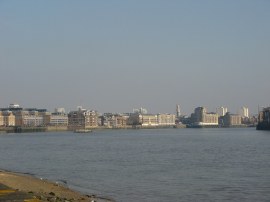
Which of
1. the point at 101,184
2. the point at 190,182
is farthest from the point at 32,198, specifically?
the point at 190,182

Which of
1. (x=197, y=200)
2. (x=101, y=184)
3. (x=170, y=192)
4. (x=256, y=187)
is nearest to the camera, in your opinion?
(x=197, y=200)

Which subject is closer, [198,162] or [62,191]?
[62,191]

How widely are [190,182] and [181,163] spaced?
37.9 ft

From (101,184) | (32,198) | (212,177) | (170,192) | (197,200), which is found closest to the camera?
(32,198)

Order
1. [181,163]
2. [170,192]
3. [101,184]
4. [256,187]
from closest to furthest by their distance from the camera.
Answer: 1. [170,192]
2. [256,187]
3. [101,184]
4. [181,163]

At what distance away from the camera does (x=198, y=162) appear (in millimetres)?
39875

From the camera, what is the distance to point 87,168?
36281mm

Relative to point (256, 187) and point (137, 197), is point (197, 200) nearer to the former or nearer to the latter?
point (137, 197)

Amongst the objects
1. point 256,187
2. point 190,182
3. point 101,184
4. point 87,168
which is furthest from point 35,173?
point 256,187

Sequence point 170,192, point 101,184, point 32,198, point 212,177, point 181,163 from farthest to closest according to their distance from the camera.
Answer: point 181,163, point 212,177, point 101,184, point 170,192, point 32,198

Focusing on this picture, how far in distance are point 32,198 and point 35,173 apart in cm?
1702

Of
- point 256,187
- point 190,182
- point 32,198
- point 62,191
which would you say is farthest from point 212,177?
point 32,198

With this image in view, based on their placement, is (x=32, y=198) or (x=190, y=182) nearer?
(x=32, y=198)

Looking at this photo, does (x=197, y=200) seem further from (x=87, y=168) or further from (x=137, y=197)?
(x=87, y=168)
